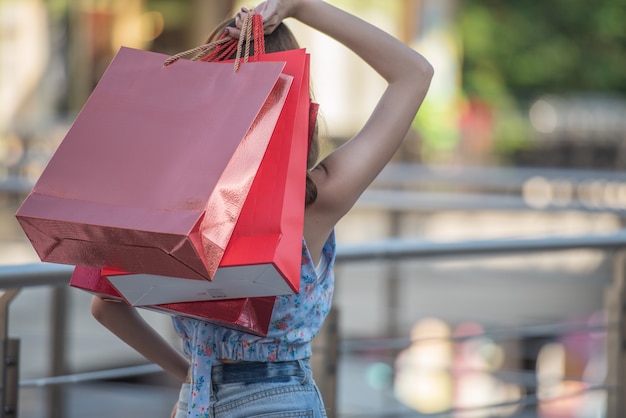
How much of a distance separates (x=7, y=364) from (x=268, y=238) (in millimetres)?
1241

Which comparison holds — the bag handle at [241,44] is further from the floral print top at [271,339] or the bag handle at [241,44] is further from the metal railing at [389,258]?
the metal railing at [389,258]

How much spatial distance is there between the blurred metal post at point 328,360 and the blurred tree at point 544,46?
83.2 ft

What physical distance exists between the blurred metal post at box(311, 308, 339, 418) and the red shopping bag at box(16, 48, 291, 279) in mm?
1681

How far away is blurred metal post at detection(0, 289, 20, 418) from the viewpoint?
7.80ft

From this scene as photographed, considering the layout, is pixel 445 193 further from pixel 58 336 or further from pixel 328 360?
pixel 328 360

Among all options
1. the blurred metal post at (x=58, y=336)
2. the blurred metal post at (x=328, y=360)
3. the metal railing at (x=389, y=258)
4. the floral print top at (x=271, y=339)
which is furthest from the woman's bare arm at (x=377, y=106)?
the blurred metal post at (x=58, y=336)

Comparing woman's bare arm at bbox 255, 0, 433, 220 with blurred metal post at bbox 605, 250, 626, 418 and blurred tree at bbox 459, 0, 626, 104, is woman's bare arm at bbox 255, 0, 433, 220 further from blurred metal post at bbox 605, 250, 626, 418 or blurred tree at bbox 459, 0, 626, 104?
blurred tree at bbox 459, 0, 626, 104

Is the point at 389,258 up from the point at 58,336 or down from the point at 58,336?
up

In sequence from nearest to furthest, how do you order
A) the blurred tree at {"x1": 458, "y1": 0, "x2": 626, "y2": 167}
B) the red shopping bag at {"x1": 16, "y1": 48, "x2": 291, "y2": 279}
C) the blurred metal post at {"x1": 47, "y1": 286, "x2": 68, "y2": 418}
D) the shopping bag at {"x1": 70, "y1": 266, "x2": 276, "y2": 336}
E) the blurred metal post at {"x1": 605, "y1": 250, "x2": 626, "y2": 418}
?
1. the red shopping bag at {"x1": 16, "y1": 48, "x2": 291, "y2": 279}
2. the shopping bag at {"x1": 70, "y1": 266, "x2": 276, "y2": 336}
3. the blurred metal post at {"x1": 47, "y1": 286, "x2": 68, "y2": 418}
4. the blurred metal post at {"x1": 605, "y1": 250, "x2": 626, "y2": 418}
5. the blurred tree at {"x1": 458, "y1": 0, "x2": 626, "y2": 167}

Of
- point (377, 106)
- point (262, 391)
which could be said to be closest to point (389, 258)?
point (377, 106)

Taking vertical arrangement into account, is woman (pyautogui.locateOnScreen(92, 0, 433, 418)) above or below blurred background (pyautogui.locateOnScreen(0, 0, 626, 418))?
below

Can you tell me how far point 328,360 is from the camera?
3070 mm

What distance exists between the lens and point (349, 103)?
54.7 ft

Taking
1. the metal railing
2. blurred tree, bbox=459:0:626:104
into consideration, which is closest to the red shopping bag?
the metal railing
